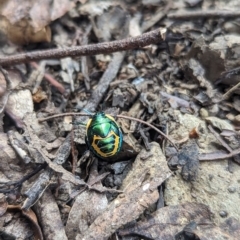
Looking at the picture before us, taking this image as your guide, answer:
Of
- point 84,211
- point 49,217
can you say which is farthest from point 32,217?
point 84,211

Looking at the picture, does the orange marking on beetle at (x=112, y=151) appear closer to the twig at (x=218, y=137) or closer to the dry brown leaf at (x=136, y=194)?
the dry brown leaf at (x=136, y=194)

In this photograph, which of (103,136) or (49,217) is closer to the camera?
(49,217)

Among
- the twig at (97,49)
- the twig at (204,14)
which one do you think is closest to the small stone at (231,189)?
the twig at (97,49)

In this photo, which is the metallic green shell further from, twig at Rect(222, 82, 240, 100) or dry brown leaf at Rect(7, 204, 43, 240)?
twig at Rect(222, 82, 240, 100)

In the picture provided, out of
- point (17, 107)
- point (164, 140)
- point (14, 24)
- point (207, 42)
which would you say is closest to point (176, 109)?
point (164, 140)

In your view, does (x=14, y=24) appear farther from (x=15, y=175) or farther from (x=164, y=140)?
(x=164, y=140)

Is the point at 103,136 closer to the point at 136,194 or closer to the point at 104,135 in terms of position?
the point at 104,135
